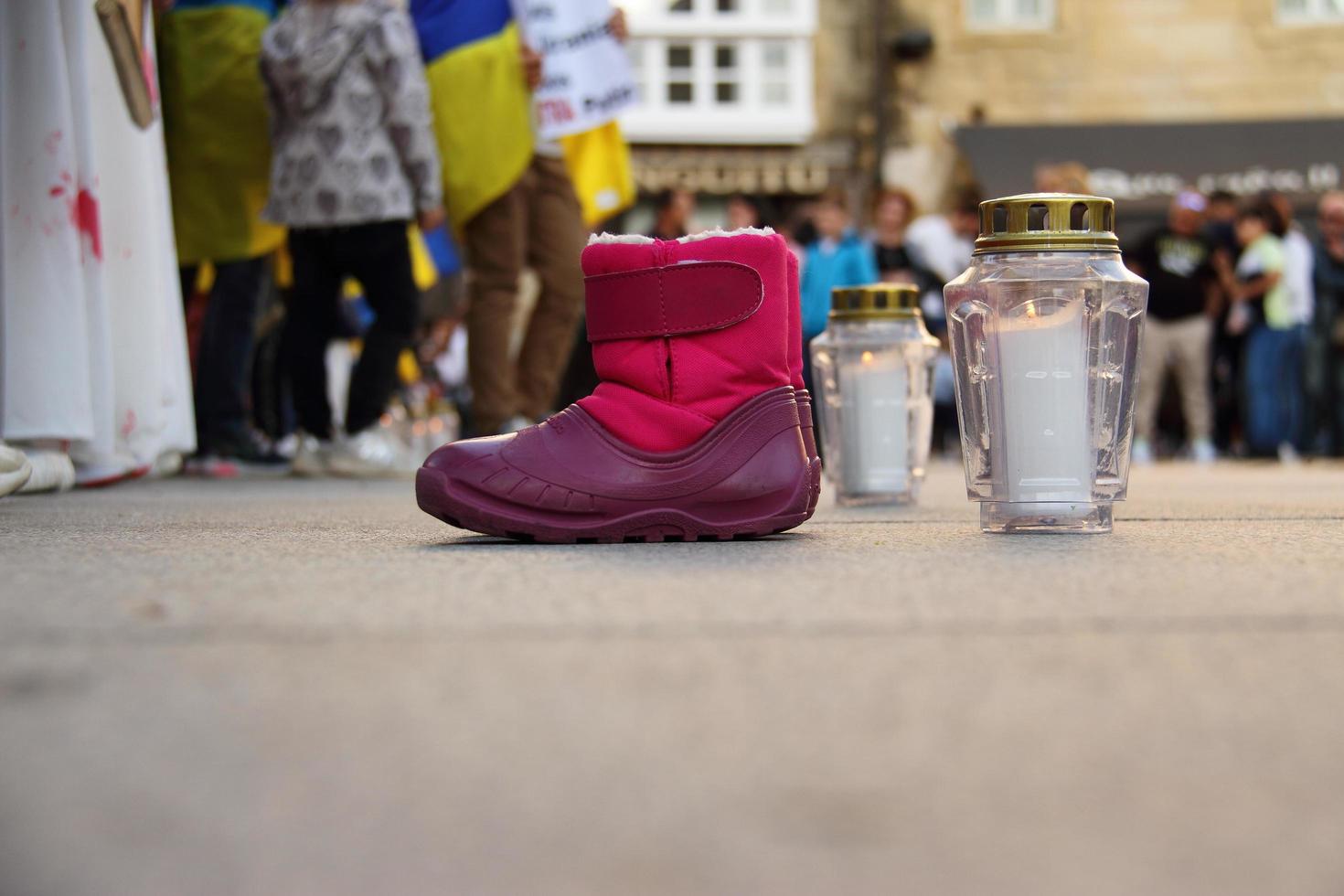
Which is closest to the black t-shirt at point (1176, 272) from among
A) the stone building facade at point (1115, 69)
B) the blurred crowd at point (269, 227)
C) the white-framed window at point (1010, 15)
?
the blurred crowd at point (269, 227)

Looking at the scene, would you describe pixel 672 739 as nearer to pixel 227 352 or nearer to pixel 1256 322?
pixel 227 352

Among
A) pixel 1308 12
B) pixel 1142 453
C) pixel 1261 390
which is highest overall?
pixel 1308 12

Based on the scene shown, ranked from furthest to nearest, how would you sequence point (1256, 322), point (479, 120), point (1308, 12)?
point (1308, 12)
point (1256, 322)
point (479, 120)

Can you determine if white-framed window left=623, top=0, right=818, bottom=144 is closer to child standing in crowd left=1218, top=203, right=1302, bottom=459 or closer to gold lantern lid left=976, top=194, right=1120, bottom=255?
child standing in crowd left=1218, top=203, right=1302, bottom=459

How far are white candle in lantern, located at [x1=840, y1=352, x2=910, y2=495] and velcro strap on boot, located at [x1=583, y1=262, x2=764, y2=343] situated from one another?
4.08ft

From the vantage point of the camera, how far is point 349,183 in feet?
15.2

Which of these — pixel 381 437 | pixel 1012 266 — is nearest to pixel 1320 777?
pixel 1012 266

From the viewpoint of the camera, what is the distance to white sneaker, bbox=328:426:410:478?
4.89m

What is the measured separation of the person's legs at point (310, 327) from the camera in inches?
191

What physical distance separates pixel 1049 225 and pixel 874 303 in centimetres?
126

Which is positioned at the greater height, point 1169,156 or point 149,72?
point 149,72

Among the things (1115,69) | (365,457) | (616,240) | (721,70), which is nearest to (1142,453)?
(365,457)

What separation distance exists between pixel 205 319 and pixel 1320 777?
466cm

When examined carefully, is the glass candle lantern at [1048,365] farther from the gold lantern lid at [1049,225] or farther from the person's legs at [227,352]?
the person's legs at [227,352]
